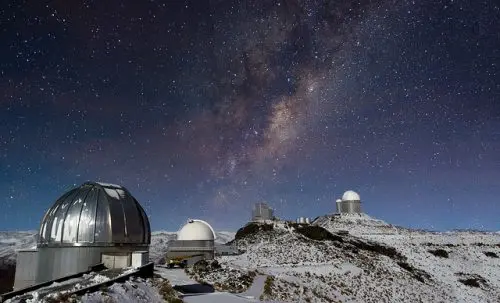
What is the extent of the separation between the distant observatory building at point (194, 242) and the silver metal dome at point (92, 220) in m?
22.2

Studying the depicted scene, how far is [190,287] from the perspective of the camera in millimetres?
20250

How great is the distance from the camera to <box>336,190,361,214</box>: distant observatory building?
266 ft

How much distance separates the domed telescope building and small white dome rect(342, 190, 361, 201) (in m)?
72.9

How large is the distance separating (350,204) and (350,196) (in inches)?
78.9

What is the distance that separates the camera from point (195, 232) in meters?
37.9

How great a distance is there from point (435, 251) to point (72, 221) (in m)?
57.5

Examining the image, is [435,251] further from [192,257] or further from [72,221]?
[72,221]

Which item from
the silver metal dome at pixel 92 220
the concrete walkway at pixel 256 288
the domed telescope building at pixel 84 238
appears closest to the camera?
the domed telescope building at pixel 84 238

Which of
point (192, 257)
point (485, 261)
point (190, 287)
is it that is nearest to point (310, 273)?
point (192, 257)

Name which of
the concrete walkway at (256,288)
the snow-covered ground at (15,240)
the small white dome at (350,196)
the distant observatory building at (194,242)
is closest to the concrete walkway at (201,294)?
the concrete walkway at (256,288)

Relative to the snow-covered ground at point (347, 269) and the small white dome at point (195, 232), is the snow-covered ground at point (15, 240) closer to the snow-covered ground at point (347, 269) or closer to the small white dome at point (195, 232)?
the snow-covered ground at point (347, 269)

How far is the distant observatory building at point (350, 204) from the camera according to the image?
81.0 m

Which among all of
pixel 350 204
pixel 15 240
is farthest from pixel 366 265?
pixel 15 240

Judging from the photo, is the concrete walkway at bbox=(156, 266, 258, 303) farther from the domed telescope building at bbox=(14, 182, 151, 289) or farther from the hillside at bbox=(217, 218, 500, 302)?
the hillside at bbox=(217, 218, 500, 302)
